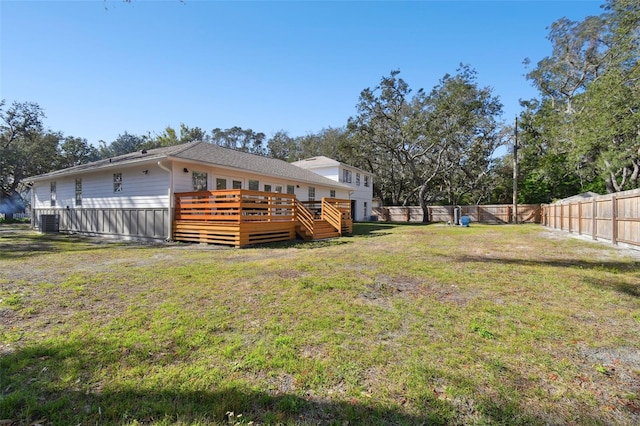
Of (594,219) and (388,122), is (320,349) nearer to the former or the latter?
(594,219)

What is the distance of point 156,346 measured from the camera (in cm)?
284

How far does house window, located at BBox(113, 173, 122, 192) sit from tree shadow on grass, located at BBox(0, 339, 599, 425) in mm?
12587

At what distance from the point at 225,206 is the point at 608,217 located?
12425mm

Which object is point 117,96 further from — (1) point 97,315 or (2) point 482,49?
(2) point 482,49

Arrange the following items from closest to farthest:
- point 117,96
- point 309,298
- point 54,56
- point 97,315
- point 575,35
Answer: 1. point 97,315
2. point 309,298
3. point 54,56
4. point 117,96
5. point 575,35

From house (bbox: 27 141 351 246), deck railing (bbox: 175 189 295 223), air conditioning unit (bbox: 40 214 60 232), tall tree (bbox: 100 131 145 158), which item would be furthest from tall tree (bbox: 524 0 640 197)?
tall tree (bbox: 100 131 145 158)

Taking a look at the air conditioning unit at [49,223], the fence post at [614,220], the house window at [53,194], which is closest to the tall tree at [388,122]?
the fence post at [614,220]

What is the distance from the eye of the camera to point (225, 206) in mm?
10172

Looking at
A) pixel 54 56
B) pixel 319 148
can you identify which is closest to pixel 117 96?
pixel 54 56

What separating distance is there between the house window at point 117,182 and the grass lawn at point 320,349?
838 cm

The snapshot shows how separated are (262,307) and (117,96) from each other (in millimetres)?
15221

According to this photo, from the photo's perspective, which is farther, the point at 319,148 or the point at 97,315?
the point at 319,148

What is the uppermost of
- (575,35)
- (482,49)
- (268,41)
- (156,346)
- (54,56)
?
(575,35)

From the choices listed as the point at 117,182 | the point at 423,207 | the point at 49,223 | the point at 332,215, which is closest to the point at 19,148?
the point at 49,223
